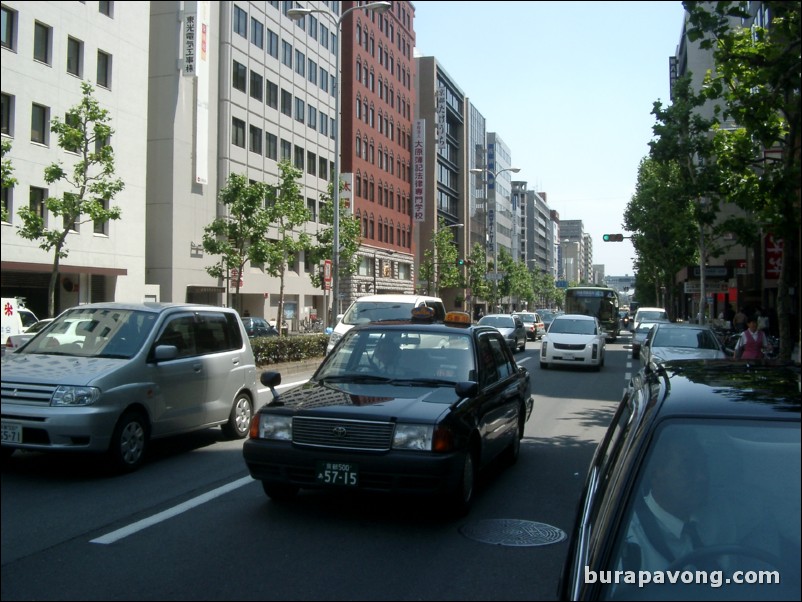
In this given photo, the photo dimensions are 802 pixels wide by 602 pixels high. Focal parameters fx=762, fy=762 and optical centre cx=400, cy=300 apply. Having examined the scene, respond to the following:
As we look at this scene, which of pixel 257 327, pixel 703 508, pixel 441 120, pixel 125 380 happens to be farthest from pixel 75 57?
pixel 441 120

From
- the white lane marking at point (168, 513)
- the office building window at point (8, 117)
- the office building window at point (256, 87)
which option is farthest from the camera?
the office building window at point (256, 87)

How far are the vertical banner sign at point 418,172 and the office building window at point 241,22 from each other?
32.8m

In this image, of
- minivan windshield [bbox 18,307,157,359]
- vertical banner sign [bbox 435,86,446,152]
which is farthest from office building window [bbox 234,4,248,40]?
minivan windshield [bbox 18,307,157,359]

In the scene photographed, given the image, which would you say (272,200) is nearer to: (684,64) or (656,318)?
(656,318)

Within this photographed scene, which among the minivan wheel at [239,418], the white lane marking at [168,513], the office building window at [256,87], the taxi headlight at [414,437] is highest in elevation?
the office building window at [256,87]

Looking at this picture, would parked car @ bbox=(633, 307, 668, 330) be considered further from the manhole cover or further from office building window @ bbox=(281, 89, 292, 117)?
the manhole cover

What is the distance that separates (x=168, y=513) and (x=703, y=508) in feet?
15.4

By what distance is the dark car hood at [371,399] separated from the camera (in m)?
5.95

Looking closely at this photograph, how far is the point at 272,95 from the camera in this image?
51.7 metres

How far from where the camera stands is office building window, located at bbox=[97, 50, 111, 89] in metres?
33.2

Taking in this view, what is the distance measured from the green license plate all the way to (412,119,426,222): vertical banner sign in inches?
2851

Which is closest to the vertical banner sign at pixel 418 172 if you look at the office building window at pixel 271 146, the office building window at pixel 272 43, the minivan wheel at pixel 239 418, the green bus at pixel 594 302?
the office building window at pixel 271 146

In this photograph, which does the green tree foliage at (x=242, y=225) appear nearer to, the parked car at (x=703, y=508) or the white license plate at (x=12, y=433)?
the white license plate at (x=12, y=433)

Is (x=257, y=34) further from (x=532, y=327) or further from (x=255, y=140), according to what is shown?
(x=532, y=327)
